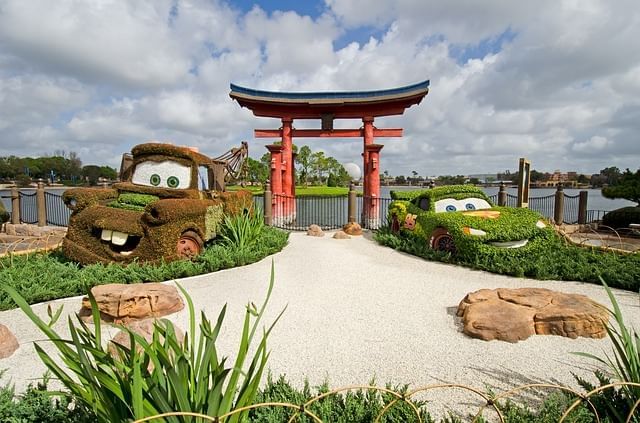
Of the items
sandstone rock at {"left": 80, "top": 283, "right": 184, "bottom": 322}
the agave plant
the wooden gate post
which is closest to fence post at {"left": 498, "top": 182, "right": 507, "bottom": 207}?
the agave plant

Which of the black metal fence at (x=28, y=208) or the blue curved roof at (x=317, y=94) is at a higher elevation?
the blue curved roof at (x=317, y=94)

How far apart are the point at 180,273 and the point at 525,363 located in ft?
15.3

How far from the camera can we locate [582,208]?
11023mm

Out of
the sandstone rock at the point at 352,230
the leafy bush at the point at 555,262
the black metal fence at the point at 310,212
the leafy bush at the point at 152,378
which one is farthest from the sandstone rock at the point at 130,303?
the black metal fence at the point at 310,212

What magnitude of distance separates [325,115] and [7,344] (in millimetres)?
10367

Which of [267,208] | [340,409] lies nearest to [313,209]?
[267,208]

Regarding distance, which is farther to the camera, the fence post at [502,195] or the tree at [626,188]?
the fence post at [502,195]

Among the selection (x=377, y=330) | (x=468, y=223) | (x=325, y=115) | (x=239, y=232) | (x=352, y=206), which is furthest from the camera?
(x=325, y=115)

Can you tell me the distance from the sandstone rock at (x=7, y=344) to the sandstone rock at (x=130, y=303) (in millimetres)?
631

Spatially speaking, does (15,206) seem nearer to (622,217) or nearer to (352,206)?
(352,206)

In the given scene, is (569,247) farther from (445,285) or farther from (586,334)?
(586,334)

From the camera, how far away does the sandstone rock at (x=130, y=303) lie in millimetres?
3596

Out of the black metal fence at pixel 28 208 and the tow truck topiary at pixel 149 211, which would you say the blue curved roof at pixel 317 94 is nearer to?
the tow truck topiary at pixel 149 211

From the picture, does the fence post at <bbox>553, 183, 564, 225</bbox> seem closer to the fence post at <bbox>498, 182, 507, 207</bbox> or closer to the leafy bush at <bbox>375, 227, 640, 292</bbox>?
the fence post at <bbox>498, 182, 507, 207</bbox>
